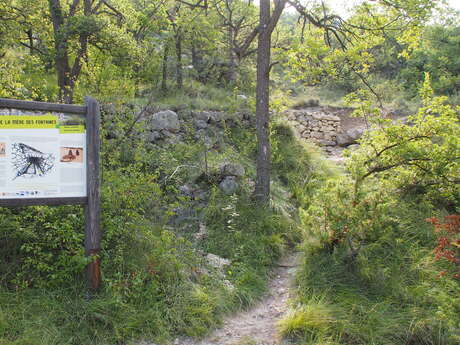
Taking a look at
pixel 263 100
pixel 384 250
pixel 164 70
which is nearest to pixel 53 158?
pixel 263 100

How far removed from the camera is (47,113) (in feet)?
12.2

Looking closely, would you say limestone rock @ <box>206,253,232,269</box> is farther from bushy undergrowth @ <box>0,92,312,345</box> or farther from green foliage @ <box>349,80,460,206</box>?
green foliage @ <box>349,80,460,206</box>

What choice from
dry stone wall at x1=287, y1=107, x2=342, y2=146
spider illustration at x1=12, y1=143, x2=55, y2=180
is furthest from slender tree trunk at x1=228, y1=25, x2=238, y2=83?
spider illustration at x1=12, y1=143, x2=55, y2=180

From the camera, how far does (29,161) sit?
3.36 metres

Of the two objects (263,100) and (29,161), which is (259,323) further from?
(263,100)

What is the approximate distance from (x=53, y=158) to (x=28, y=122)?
382 mm

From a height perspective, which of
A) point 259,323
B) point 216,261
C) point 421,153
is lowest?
point 259,323

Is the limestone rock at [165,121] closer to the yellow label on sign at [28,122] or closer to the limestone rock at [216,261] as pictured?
the limestone rock at [216,261]

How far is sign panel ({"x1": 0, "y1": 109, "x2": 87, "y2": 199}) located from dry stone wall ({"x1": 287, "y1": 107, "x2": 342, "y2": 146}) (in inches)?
424

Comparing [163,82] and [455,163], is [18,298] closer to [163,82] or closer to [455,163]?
[455,163]

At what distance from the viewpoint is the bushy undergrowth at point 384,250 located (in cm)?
378

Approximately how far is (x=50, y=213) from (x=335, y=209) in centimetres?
336

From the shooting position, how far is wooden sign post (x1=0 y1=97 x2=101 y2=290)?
3.34m

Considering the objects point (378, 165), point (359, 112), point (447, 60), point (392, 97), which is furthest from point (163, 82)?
point (447, 60)
